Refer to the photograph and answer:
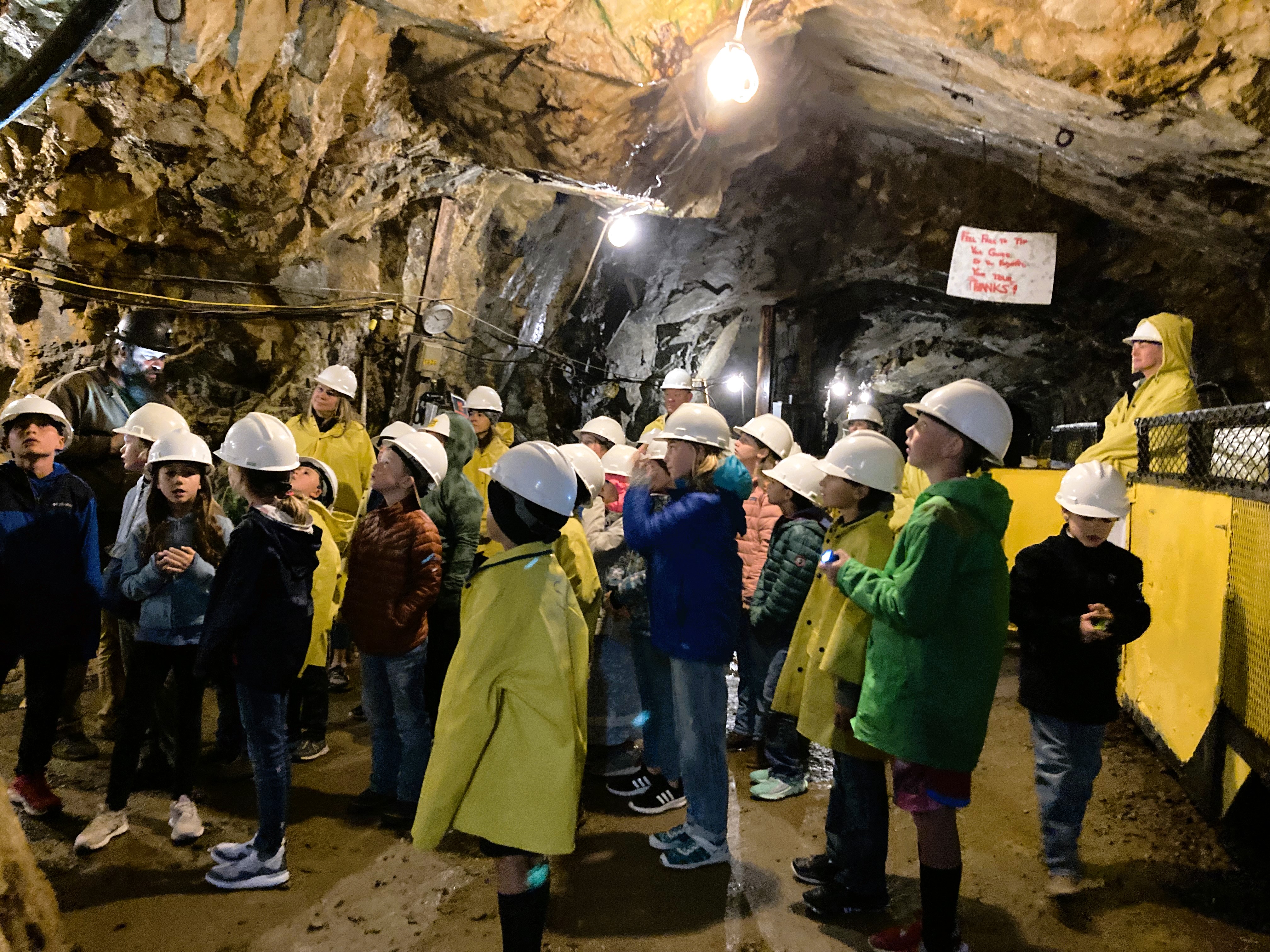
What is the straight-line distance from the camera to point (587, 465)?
4.27m

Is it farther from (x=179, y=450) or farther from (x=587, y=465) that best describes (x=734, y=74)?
(x=179, y=450)

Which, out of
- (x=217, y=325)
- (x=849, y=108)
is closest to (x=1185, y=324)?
(x=849, y=108)

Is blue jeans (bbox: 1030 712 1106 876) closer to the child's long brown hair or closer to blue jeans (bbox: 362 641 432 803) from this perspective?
blue jeans (bbox: 362 641 432 803)

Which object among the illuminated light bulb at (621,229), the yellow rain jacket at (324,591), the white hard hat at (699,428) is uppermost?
the illuminated light bulb at (621,229)

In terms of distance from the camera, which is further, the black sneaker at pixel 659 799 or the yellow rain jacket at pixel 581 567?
the black sneaker at pixel 659 799

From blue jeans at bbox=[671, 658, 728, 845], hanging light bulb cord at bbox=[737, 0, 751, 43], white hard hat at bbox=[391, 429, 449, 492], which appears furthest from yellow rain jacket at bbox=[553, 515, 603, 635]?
hanging light bulb cord at bbox=[737, 0, 751, 43]

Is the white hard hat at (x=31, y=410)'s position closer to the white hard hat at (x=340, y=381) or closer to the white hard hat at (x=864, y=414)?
the white hard hat at (x=340, y=381)

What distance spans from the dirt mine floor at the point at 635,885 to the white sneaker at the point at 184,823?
0.22 feet

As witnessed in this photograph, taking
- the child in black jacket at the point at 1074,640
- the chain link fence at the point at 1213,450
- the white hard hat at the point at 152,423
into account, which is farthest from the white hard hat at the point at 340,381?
the chain link fence at the point at 1213,450

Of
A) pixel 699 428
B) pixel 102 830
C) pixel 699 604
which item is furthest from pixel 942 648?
pixel 102 830

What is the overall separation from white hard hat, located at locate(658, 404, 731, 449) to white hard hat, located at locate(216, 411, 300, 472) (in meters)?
1.85

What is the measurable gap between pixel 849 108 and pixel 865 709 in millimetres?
9710

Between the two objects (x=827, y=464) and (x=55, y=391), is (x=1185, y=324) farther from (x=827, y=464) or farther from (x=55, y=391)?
(x=55, y=391)

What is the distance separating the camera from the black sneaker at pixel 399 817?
4.07 m
